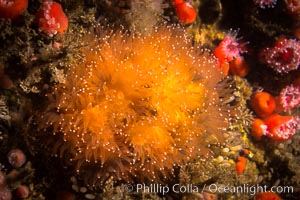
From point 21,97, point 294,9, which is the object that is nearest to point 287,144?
point 294,9

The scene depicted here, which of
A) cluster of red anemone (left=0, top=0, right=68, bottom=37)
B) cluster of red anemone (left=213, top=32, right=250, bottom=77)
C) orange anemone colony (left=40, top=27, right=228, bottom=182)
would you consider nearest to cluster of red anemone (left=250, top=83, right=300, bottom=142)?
cluster of red anemone (left=213, top=32, right=250, bottom=77)

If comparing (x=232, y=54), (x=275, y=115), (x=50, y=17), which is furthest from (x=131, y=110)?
(x=275, y=115)

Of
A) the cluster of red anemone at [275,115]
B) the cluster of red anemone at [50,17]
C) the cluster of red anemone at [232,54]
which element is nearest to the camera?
the cluster of red anemone at [50,17]

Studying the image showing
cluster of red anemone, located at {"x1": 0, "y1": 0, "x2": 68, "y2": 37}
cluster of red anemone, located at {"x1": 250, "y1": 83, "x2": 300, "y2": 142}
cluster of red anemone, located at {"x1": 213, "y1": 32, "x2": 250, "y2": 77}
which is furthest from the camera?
cluster of red anemone, located at {"x1": 250, "y1": 83, "x2": 300, "y2": 142}

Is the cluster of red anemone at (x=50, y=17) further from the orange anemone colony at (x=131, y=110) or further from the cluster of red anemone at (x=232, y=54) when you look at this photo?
the cluster of red anemone at (x=232, y=54)

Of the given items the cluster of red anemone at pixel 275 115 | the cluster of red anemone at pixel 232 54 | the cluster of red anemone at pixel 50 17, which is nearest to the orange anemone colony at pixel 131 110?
the cluster of red anemone at pixel 50 17

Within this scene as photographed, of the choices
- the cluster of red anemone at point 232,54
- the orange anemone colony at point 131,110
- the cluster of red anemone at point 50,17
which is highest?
the cluster of red anemone at point 232,54

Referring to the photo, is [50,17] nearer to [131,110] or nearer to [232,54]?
[131,110]

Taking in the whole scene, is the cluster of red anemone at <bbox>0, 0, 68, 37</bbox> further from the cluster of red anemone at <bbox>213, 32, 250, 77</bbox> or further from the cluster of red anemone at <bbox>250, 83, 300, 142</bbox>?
the cluster of red anemone at <bbox>250, 83, 300, 142</bbox>

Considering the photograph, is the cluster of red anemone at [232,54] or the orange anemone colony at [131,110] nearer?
the orange anemone colony at [131,110]
